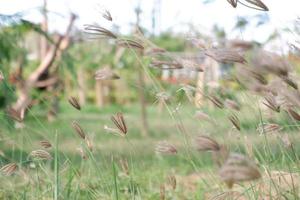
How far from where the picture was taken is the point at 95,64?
9203 mm

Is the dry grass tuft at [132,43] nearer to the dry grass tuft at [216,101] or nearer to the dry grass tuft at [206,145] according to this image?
the dry grass tuft at [216,101]

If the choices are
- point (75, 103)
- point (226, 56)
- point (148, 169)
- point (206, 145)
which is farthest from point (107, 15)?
point (148, 169)

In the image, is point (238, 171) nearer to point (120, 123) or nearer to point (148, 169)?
point (120, 123)

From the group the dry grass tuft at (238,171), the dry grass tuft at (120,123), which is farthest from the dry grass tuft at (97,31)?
the dry grass tuft at (238,171)

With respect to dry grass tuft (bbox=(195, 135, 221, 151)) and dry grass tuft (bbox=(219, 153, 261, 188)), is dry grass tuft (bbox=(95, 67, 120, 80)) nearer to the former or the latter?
dry grass tuft (bbox=(195, 135, 221, 151))

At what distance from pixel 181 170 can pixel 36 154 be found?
2121 millimetres

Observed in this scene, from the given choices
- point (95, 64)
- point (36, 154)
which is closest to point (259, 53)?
point (36, 154)

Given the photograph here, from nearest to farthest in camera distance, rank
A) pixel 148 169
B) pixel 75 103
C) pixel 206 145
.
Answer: pixel 206 145, pixel 75 103, pixel 148 169

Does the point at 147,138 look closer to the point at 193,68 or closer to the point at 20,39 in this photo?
the point at 20,39

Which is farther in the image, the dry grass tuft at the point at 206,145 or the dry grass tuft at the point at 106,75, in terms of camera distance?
the dry grass tuft at the point at 106,75

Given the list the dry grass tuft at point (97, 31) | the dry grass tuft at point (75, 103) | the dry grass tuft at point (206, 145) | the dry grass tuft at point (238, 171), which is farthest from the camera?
the dry grass tuft at point (75, 103)

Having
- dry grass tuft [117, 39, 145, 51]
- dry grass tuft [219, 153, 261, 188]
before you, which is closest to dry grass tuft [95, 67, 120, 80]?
dry grass tuft [117, 39, 145, 51]

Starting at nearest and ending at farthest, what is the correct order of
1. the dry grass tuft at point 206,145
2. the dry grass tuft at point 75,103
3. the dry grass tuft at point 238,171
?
the dry grass tuft at point 238,171 → the dry grass tuft at point 206,145 → the dry grass tuft at point 75,103

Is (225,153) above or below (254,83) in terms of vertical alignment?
below
